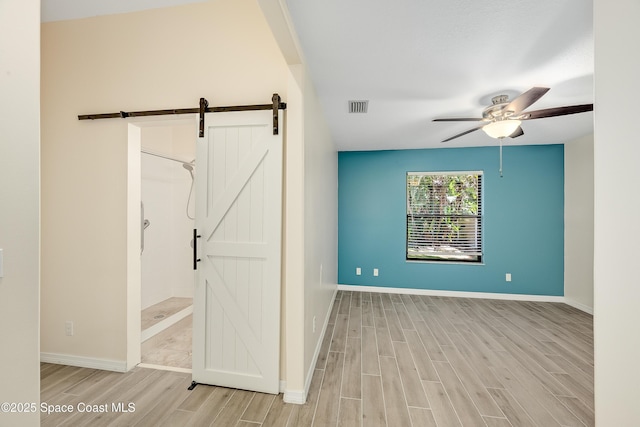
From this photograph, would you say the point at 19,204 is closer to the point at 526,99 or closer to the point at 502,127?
the point at 526,99

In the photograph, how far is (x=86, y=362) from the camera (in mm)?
2256

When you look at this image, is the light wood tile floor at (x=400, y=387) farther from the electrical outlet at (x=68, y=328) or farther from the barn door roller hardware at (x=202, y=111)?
the barn door roller hardware at (x=202, y=111)

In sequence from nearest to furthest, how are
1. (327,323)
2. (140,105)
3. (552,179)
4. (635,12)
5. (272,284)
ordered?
(635,12)
(272,284)
(140,105)
(327,323)
(552,179)

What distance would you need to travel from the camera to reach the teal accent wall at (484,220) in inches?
167

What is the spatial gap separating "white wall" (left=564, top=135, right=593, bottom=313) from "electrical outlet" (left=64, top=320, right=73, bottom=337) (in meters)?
6.32

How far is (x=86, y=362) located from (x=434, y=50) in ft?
12.7

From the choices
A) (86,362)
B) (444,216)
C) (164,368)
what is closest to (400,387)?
(164,368)

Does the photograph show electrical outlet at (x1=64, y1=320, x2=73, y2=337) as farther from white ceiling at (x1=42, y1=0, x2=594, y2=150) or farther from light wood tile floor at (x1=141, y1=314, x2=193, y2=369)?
white ceiling at (x1=42, y1=0, x2=594, y2=150)

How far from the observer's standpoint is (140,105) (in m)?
2.22

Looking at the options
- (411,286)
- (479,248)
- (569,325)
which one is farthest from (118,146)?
(569,325)

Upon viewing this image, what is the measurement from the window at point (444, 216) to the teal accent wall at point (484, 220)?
127 mm

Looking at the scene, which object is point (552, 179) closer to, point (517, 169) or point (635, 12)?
point (517, 169)

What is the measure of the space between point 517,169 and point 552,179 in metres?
0.56

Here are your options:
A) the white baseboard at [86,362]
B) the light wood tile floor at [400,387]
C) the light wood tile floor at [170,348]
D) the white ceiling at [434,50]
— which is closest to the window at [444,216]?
the light wood tile floor at [400,387]
